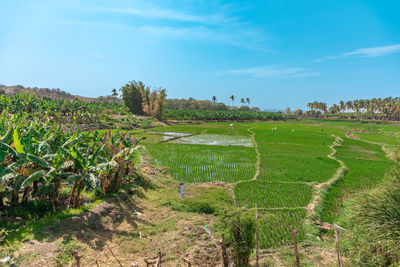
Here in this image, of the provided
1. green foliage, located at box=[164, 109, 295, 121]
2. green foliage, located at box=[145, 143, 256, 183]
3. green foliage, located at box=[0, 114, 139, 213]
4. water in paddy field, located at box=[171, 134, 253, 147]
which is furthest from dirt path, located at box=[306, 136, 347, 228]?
green foliage, located at box=[164, 109, 295, 121]

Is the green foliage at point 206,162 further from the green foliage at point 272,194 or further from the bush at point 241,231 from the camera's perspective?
the bush at point 241,231

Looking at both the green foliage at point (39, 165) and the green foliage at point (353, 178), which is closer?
the green foliage at point (39, 165)

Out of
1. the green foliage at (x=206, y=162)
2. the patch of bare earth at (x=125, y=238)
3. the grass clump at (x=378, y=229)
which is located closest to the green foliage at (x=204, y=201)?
the patch of bare earth at (x=125, y=238)

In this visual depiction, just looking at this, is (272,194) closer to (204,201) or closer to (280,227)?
(280,227)

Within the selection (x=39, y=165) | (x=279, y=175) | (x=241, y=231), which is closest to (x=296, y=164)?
(x=279, y=175)

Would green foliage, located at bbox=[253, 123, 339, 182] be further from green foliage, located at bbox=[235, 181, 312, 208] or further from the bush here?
the bush

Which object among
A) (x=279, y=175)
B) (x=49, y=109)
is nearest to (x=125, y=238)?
(x=279, y=175)

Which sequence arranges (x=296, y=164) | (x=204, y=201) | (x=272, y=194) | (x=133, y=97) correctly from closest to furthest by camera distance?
(x=204, y=201) → (x=272, y=194) → (x=296, y=164) → (x=133, y=97)

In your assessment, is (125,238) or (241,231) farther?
(125,238)

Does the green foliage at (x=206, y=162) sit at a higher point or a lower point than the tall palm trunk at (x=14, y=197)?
lower

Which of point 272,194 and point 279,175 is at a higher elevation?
point 279,175

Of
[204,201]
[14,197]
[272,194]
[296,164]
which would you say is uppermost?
[14,197]

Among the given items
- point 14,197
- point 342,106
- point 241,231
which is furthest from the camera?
point 342,106

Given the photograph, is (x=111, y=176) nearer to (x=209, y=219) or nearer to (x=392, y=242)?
(x=209, y=219)
